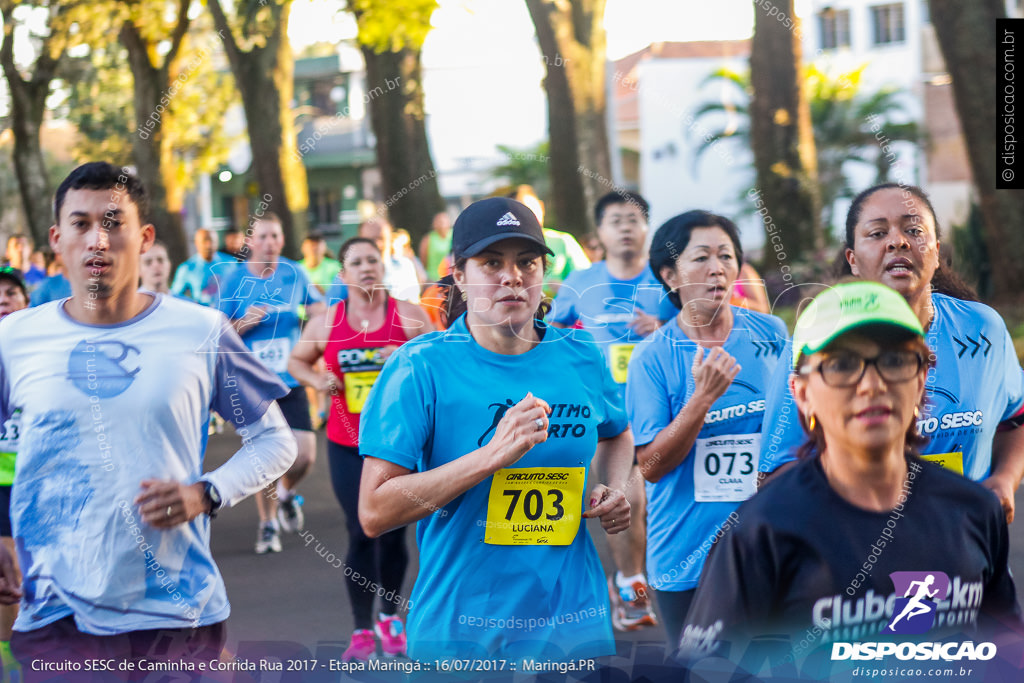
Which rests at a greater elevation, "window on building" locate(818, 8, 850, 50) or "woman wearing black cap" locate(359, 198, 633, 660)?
"window on building" locate(818, 8, 850, 50)

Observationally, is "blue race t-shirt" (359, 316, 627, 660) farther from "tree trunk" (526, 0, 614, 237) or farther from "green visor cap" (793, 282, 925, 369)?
"tree trunk" (526, 0, 614, 237)

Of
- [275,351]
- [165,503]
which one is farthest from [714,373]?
[275,351]

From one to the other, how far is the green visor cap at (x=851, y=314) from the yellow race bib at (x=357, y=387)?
4.13m

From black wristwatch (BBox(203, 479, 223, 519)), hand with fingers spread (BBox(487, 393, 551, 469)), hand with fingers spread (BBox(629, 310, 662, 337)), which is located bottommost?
black wristwatch (BBox(203, 479, 223, 519))

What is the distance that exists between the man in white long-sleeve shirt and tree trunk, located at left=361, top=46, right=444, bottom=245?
12897 millimetres

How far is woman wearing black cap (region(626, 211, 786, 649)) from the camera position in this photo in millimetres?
4109

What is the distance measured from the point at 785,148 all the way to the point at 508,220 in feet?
42.8

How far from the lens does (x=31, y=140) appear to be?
22.0 m

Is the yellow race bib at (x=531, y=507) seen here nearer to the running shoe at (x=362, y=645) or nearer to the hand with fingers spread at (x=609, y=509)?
the hand with fingers spread at (x=609, y=509)

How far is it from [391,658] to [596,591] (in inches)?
88.3

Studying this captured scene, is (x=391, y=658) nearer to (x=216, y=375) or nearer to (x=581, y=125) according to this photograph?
(x=216, y=375)

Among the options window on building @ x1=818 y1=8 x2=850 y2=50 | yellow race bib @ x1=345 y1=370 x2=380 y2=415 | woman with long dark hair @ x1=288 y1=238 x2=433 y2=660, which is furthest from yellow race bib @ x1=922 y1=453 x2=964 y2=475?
window on building @ x1=818 y1=8 x2=850 y2=50

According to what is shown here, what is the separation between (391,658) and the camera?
17.4 feet

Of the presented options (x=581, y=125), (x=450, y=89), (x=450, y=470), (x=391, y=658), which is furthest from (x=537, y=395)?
(x=450, y=89)
